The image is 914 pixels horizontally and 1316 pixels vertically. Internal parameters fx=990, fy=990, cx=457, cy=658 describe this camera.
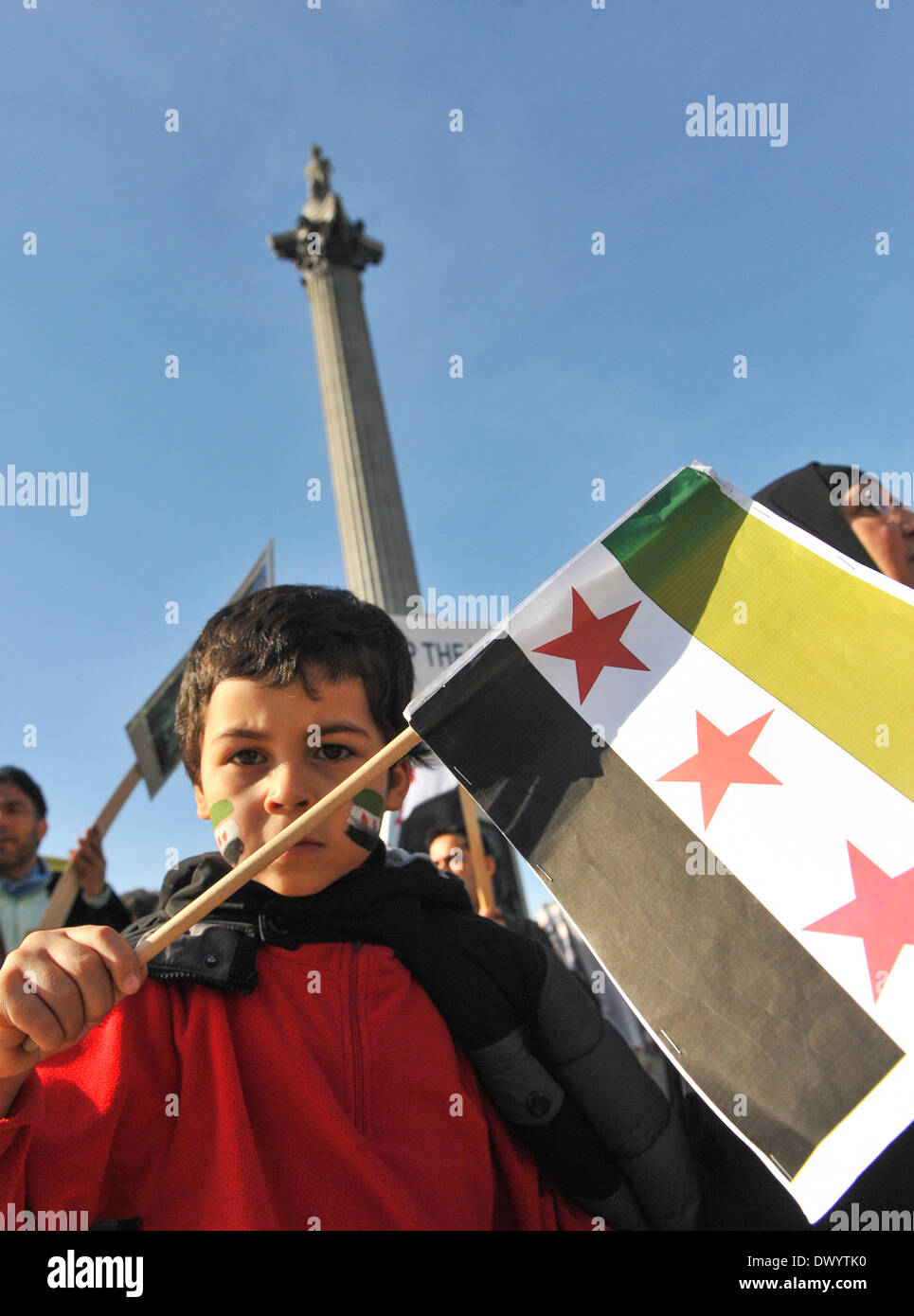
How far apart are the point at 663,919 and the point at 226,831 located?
2.57 feet

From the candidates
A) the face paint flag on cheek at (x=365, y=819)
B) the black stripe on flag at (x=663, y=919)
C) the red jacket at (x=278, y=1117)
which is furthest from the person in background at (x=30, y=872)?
the black stripe on flag at (x=663, y=919)

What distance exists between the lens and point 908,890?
147 centimetres

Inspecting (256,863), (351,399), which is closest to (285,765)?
(256,863)

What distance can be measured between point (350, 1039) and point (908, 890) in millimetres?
943

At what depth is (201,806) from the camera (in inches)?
78.8

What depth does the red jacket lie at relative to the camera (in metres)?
1.49

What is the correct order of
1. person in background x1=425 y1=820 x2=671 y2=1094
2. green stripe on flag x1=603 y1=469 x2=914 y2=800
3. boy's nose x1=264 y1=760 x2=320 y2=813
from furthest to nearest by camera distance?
person in background x1=425 y1=820 x2=671 y2=1094 → boy's nose x1=264 y1=760 x2=320 y2=813 → green stripe on flag x1=603 y1=469 x2=914 y2=800

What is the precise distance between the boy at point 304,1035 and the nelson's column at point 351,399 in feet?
47.7

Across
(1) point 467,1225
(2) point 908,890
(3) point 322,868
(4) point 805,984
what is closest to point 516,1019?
(1) point 467,1225

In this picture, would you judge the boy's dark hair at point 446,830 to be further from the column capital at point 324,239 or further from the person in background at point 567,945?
the column capital at point 324,239

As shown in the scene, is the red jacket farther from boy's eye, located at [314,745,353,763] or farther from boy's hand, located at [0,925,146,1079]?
boy's eye, located at [314,745,353,763]

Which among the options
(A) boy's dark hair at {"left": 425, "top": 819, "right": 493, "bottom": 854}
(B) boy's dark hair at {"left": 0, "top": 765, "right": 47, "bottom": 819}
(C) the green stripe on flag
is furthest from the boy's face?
(A) boy's dark hair at {"left": 425, "top": 819, "right": 493, "bottom": 854}

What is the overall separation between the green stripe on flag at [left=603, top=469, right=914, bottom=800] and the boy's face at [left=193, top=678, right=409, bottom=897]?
0.63 m

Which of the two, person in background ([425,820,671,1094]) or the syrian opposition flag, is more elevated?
the syrian opposition flag
